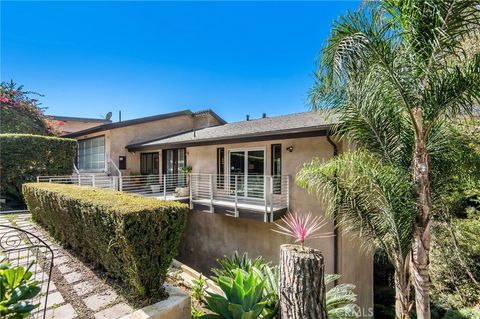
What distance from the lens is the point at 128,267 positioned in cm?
364

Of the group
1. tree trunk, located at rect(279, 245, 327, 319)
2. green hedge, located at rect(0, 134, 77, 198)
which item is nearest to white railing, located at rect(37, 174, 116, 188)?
green hedge, located at rect(0, 134, 77, 198)

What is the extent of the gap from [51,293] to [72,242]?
192cm

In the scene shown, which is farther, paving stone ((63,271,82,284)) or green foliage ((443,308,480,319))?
green foliage ((443,308,480,319))

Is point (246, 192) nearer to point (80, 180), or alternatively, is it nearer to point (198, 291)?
point (198, 291)

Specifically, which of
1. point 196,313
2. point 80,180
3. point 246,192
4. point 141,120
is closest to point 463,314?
point 246,192

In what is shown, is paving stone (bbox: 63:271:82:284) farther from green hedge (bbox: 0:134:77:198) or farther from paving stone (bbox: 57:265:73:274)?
green hedge (bbox: 0:134:77:198)

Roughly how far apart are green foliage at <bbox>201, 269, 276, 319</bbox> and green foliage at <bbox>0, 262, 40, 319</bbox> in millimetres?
2225

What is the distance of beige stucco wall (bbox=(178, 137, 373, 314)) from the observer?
779cm

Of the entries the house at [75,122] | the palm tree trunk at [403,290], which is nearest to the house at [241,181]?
the palm tree trunk at [403,290]

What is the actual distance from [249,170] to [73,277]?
7365mm

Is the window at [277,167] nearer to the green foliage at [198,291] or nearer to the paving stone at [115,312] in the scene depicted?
the green foliage at [198,291]

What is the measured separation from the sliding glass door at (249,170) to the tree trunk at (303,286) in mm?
6340

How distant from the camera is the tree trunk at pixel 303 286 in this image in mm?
2906

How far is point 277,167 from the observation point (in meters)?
9.36
